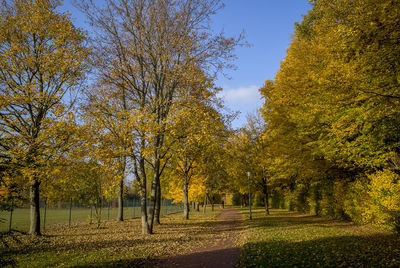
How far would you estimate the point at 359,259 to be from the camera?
6602 millimetres

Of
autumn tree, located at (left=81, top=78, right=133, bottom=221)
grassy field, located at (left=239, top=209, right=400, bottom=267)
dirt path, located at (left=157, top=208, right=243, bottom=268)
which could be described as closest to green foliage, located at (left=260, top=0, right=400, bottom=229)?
grassy field, located at (left=239, top=209, right=400, bottom=267)

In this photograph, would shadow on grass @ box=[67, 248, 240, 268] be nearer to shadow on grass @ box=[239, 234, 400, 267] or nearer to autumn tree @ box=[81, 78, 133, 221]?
shadow on grass @ box=[239, 234, 400, 267]

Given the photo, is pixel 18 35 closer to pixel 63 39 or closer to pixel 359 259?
pixel 63 39

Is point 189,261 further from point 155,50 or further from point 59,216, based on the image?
point 59,216

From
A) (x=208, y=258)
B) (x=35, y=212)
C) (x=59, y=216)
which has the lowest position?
(x=59, y=216)

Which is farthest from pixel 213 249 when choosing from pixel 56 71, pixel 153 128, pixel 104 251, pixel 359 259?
pixel 56 71

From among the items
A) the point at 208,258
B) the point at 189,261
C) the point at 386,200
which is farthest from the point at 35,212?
the point at 386,200

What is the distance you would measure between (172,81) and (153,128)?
4.06m

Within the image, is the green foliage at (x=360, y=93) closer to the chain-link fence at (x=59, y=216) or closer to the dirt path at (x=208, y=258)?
the dirt path at (x=208, y=258)

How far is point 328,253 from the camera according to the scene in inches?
288

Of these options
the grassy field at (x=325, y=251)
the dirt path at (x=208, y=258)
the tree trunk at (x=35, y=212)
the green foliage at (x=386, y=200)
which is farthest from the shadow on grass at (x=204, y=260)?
the tree trunk at (x=35, y=212)

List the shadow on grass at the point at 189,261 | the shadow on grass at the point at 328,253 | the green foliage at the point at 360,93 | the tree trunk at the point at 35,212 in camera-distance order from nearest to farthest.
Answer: the shadow on grass at the point at 328,253 < the shadow on grass at the point at 189,261 < the green foliage at the point at 360,93 < the tree trunk at the point at 35,212

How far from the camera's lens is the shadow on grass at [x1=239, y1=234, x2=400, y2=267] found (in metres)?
6.38

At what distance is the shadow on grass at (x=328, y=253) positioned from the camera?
6.38 metres
